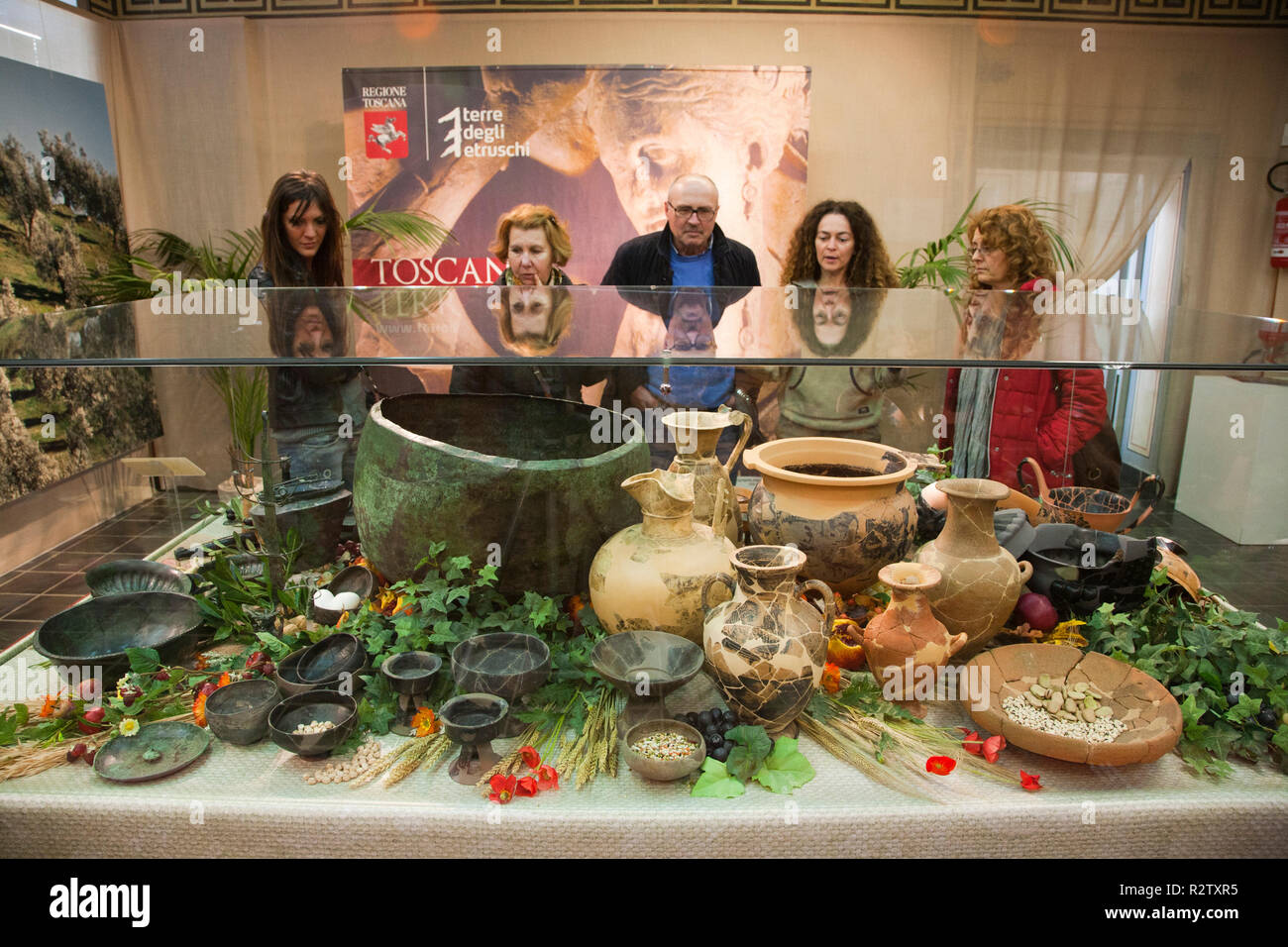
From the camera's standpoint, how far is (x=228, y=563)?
2287mm

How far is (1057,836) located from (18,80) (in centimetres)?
514

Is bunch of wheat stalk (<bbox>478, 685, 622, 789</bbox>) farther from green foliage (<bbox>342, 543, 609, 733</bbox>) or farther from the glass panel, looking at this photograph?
the glass panel

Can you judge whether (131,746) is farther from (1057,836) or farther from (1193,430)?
(1193,430)

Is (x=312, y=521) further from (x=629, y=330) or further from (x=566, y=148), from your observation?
(x=566, y=148)

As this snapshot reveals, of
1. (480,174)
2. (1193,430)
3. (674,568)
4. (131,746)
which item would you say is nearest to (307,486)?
(131,746)

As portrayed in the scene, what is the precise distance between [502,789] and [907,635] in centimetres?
93

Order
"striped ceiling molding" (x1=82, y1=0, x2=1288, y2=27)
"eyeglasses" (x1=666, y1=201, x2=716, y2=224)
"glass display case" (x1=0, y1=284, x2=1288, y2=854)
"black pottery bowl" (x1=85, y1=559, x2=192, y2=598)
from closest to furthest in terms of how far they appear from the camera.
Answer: "glass display case" (x1=0, y1=284, x2=1288, y2=854), "black pottery bowl" (x1=85, y1=559, x2=192, y2=598), "eyeglasses" (x1=666, y1=201, x2=716, y2=224), "striped ceiling molding" (x1=82, y1=0, x2=1288, y2=27)

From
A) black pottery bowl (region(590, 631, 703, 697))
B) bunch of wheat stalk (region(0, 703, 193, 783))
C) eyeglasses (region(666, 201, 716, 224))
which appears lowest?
bunch of wheat stalk (region(0, 703, 193, 783))

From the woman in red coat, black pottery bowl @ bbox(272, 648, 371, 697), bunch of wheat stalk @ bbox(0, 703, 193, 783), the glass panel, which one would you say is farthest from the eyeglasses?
bunch of wheat stalk @ bbox(0, 703, 193, 783)

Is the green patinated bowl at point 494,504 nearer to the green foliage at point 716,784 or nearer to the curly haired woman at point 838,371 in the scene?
the curly haired woman at point 838,371

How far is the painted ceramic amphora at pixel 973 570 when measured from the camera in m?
1.98

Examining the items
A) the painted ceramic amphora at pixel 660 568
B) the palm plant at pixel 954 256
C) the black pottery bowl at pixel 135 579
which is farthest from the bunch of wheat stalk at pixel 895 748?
the palm plant at pixel 954 256

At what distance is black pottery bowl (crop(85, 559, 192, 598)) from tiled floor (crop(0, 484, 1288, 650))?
0.07 ft

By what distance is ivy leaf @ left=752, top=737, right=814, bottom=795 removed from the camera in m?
1.70
